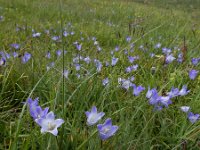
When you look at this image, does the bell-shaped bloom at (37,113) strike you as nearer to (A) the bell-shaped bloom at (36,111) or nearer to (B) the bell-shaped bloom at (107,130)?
(A) the bell-shaped bloom at (36,111)

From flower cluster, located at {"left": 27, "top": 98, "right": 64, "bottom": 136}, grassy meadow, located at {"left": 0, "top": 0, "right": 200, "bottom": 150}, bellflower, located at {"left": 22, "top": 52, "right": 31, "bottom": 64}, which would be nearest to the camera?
flower cluster, located at {"left": 27, "top": 98, "right": 64, "bottom": 136}

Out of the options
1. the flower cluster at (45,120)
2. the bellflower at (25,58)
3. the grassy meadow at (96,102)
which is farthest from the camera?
the bellflower at (25,58)

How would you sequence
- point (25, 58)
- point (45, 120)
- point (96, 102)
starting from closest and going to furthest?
point (45, 120), point (96, 102), point (25, 58)

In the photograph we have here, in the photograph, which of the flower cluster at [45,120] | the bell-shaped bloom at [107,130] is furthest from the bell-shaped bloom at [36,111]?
the bell-shaped bloom at [107,130]

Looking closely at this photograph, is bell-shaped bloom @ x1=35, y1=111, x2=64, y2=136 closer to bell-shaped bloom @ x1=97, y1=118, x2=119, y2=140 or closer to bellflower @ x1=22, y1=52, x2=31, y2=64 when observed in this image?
bell-shaped bloom @ x1=97, y1=118, x2=119, y2=140

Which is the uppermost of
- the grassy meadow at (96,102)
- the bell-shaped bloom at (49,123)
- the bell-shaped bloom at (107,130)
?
the bell-shaped bloom at (49,123)

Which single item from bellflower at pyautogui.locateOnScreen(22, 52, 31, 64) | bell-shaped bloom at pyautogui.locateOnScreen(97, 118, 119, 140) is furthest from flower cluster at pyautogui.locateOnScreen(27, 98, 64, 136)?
bellflower at pyautogui.locateOnScreen(22, 52, 31, 64)

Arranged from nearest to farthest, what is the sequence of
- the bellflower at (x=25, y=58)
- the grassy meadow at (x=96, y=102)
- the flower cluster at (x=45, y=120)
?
the flower cluster at (x=45, y=120), the grassy meadow at (x=96, y=102), the bellflower at (x=25, y=58)

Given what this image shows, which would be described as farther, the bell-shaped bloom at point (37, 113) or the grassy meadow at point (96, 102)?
the grassy meadow at point (96, 102)

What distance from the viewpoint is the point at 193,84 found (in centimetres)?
249

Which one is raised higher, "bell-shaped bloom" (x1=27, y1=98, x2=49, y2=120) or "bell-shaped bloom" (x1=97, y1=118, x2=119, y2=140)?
"bell-shaped bloom" (x1=27, y1=98, x2=49, y2=120)

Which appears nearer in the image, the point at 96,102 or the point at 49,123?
the point at 49,123

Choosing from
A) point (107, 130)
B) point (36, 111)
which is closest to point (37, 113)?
point (36, 111)

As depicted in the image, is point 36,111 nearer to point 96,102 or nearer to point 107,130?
point 107,130
